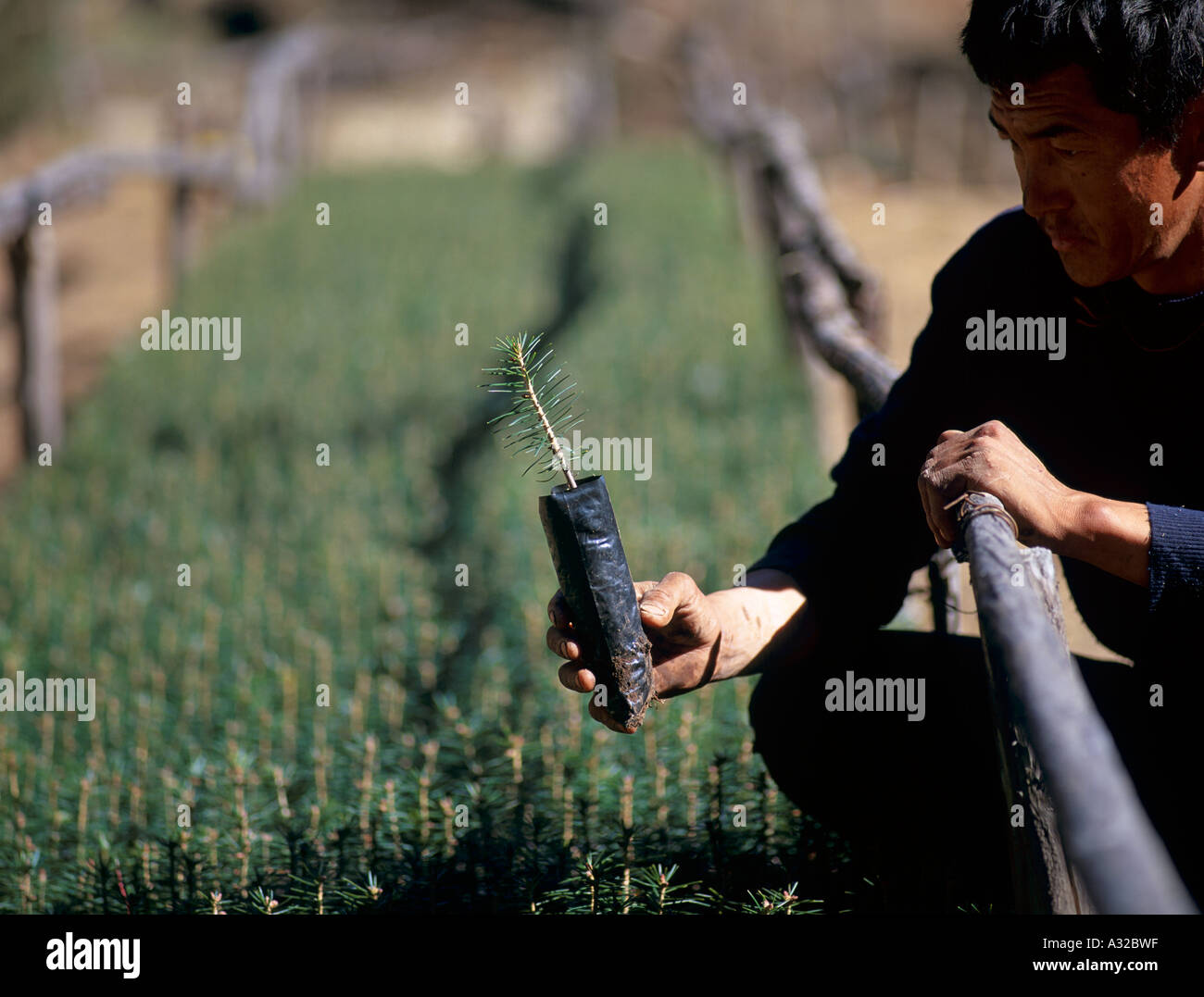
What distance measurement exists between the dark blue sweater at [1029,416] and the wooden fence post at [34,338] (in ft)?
15.3

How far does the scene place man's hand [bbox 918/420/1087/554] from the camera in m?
1.59

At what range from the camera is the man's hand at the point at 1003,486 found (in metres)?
1.59

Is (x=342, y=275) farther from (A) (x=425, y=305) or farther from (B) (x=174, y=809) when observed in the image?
(B) (x=174, y=809)

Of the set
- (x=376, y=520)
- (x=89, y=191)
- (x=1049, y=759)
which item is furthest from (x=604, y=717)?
(x=89, y=191)

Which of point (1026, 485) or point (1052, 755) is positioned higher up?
point (1026, 485)

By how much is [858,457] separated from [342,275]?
6.63 meters

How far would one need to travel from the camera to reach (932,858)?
2.00 metres

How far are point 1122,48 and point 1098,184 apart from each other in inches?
7.3

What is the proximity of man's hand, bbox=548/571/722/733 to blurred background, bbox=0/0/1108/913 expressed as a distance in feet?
1.08

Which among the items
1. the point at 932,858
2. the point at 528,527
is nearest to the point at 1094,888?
the point at 932,858

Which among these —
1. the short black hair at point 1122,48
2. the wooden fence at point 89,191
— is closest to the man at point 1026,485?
the short black hair at point 1122,48

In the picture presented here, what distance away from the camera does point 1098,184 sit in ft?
5.79

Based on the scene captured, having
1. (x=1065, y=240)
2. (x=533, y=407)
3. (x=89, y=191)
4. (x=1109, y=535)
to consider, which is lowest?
(x=1109, y=535)

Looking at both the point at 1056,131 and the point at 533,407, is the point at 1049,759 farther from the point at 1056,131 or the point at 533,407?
the point at 1056,131
